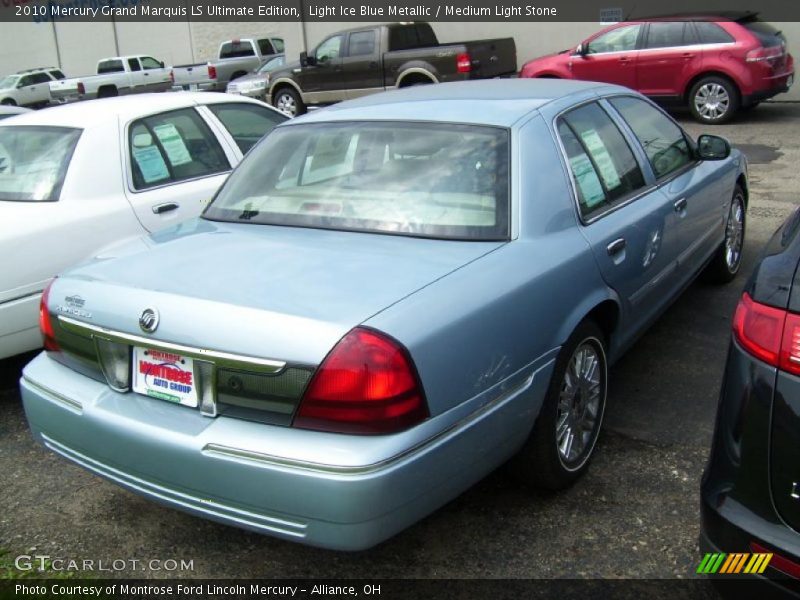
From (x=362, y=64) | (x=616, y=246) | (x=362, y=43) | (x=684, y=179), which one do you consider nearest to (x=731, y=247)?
(x=684, y=179)

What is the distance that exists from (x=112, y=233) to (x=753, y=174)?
24.4ft

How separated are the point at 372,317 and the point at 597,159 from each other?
176cm

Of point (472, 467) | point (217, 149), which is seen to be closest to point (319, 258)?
point (472, 467)

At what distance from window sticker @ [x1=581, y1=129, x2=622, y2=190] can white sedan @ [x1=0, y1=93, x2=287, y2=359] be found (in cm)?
258

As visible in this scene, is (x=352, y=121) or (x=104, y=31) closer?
(x=352, y=121)

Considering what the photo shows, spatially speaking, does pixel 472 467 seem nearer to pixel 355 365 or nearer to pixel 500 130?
pixel 355 365

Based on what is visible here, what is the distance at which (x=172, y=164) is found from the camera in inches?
213

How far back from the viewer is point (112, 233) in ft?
15.8

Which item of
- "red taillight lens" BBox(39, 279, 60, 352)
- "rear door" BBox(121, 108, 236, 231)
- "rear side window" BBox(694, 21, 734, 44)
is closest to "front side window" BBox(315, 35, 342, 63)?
"rear side window" BBox(694, 21, 734, 44)

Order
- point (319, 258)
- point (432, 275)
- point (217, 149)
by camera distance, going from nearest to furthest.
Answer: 1. point (432, 275)
2. point (319, 258)
3. point (217, 149)

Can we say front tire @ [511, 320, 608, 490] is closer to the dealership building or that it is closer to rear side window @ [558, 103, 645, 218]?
rear side window @ [558, 103, 645, 218]

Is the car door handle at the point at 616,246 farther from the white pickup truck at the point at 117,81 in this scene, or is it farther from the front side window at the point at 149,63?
the front side window at the point at 149,63

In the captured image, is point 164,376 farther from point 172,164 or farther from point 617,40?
point 617,40

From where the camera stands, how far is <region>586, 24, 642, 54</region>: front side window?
1376cm
